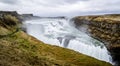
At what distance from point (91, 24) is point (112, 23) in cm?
2000

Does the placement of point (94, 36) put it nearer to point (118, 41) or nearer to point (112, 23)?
point (112, 23)

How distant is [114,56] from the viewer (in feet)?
175

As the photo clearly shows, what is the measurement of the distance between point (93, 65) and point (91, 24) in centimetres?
5147

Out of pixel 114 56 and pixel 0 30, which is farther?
pixel 114 56

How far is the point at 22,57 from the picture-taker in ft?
85.6

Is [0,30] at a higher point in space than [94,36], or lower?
higher

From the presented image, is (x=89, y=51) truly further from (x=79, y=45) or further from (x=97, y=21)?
(x=97, y=21)

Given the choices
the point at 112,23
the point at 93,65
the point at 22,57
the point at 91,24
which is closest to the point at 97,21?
the point at 91,24

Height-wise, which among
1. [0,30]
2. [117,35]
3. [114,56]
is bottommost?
[114,56]

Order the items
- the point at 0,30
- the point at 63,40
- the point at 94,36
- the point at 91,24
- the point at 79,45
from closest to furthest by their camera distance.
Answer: the point at 0,30
the point at 79,45
the point at 63,40
the point at 94,36
the point at 91,24

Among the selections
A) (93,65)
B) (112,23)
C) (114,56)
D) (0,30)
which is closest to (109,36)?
(112,23)

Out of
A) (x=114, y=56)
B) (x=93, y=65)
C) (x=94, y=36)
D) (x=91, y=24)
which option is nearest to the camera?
(x=93, y=65)

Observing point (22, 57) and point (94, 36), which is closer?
point (22, 57)

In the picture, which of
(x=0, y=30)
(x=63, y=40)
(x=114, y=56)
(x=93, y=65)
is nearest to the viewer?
(x=93, y=65)
